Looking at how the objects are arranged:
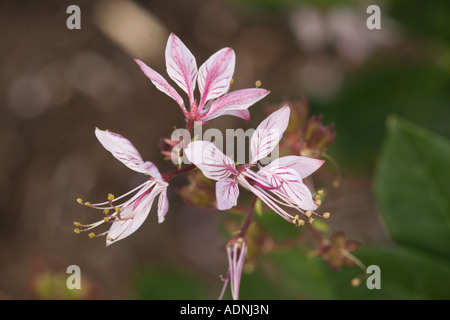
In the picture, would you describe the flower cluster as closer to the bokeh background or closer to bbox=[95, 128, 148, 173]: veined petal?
bbox=[95, 128, 148, 173]: veined petal

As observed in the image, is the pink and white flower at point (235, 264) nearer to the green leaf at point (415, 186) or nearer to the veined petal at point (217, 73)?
the veined petal at point (217, 73)

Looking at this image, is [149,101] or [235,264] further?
[149,101]

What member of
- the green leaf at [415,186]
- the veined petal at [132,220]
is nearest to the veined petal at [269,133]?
the veined petal at [132,220]

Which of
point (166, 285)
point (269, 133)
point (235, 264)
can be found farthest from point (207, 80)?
point (166, 285)

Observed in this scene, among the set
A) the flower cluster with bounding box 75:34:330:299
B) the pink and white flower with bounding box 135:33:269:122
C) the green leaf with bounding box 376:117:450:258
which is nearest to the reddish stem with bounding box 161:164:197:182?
the flower cluster with bounding box 75:34:330:299

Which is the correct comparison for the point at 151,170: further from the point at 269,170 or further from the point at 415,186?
the point at 415,186
